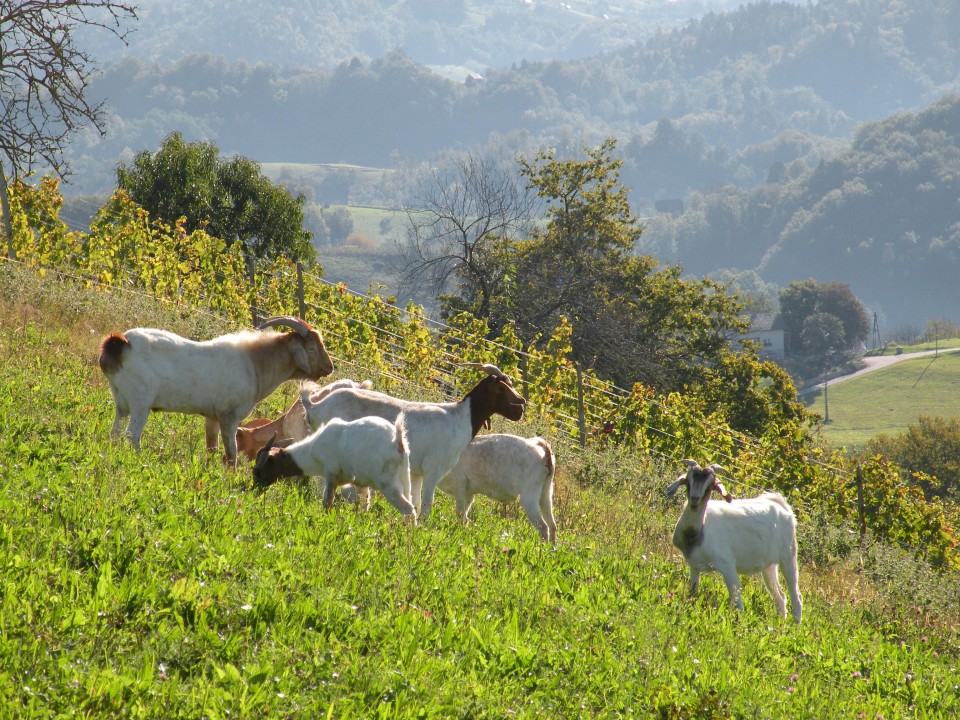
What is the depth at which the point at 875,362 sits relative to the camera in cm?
15862

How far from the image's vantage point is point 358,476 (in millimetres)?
9141

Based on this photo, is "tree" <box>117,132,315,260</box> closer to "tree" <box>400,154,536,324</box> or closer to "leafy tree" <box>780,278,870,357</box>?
"tree" <box>400,154,536,324</box>

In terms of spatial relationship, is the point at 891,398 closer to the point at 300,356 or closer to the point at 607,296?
the point at 607,296

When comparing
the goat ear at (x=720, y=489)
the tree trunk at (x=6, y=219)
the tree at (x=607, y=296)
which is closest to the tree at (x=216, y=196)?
the tree trunk at (x=6, y=219)

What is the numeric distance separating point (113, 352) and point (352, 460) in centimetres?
273

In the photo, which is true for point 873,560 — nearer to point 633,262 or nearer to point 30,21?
point 30,21

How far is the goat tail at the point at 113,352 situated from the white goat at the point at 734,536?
5.34 metres

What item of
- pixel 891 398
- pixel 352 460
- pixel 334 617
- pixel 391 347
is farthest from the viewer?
pixel 891 398

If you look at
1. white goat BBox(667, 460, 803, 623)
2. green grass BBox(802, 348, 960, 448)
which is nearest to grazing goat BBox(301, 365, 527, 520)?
white goat BBox(667, 460, 803, 623)

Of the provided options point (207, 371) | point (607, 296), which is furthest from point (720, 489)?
point (607, 296)

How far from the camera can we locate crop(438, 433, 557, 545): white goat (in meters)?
11.4

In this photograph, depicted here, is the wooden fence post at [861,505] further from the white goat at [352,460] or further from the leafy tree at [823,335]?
the leafy tree at [823,335]

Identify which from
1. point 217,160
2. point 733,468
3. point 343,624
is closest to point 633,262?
point 217,160

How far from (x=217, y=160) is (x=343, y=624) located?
28.2 m
